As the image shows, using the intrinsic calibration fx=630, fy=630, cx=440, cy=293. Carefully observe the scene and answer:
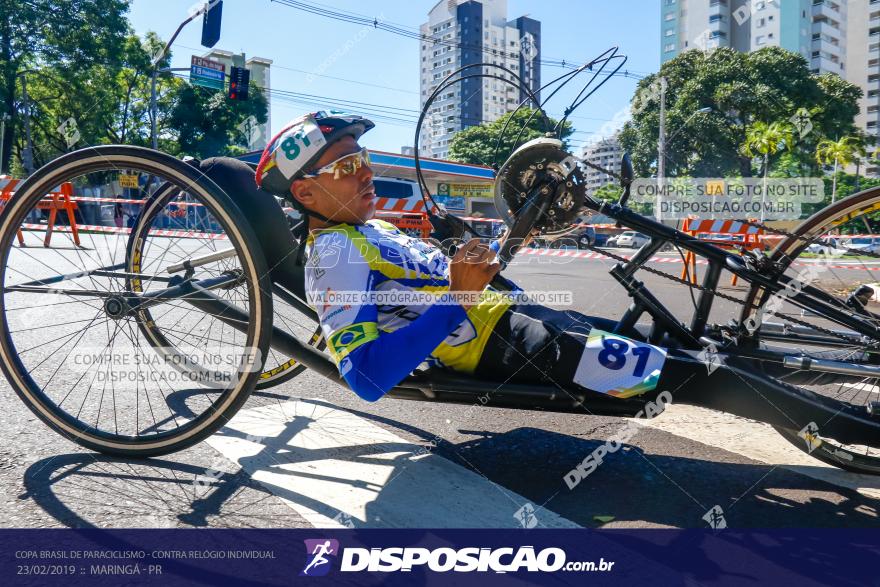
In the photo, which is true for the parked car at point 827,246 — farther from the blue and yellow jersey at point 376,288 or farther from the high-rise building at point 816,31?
the high-rise building at point 816,31

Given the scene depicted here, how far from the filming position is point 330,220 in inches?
100

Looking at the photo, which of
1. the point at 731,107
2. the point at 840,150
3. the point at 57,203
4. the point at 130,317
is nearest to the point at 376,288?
the point at 130,317

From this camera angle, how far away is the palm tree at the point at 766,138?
42.1 meters

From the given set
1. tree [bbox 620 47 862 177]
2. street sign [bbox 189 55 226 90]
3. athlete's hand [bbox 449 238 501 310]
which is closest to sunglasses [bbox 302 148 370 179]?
athlete's hand [bbox 449 238 501 310]

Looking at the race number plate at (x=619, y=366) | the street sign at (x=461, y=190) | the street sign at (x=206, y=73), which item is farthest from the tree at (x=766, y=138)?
the race number plate at (x=619, y=366)

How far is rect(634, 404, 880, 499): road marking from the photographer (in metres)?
2.64

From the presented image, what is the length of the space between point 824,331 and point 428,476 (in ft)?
5.93

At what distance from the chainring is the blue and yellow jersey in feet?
1.61

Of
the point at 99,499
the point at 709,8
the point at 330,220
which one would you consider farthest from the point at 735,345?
the point at 709,8

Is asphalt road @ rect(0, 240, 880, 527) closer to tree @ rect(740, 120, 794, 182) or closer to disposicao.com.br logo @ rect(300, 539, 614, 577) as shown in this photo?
disposicao.com.br logo @ rect(300, 539, 614, 577)

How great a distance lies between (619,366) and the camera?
7.72ft

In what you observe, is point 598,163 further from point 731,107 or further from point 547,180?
point 731,107

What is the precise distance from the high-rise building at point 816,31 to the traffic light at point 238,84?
261ft

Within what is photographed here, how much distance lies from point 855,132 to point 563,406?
5631cm
